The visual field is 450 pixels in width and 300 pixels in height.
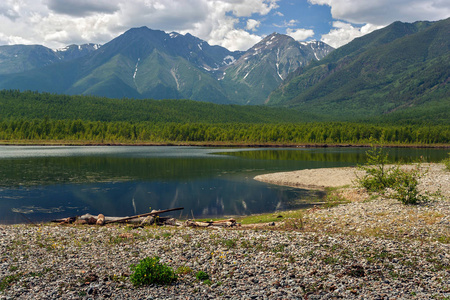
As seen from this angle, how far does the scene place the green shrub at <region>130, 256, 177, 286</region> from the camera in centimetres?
1483

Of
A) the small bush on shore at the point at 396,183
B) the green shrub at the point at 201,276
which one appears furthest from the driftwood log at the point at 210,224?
the small bush on shore at the point at 396,183

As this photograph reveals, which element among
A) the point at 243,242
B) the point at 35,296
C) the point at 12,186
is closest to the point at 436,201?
the point at 243,242

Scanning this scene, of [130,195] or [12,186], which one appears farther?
[12,186]

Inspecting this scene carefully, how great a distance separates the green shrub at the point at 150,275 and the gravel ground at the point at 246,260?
14.2 inches

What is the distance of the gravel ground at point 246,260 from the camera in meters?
14.0

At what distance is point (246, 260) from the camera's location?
17203 mm

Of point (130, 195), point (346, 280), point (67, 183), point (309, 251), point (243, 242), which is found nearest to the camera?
point (346, 280)

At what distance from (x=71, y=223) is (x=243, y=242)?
1674 cm

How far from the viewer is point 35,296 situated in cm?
1362

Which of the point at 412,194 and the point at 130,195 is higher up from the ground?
the point at 412,194

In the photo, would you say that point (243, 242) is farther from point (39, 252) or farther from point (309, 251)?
point (39, 252)

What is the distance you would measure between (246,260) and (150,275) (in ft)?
16.6

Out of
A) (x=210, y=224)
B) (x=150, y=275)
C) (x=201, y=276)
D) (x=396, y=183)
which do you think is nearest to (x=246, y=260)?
(x=201, y=276)

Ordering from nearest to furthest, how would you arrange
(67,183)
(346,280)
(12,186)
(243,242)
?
1. (346,280)
2. (243,242)
3. (12,186)
4. (67,183)
